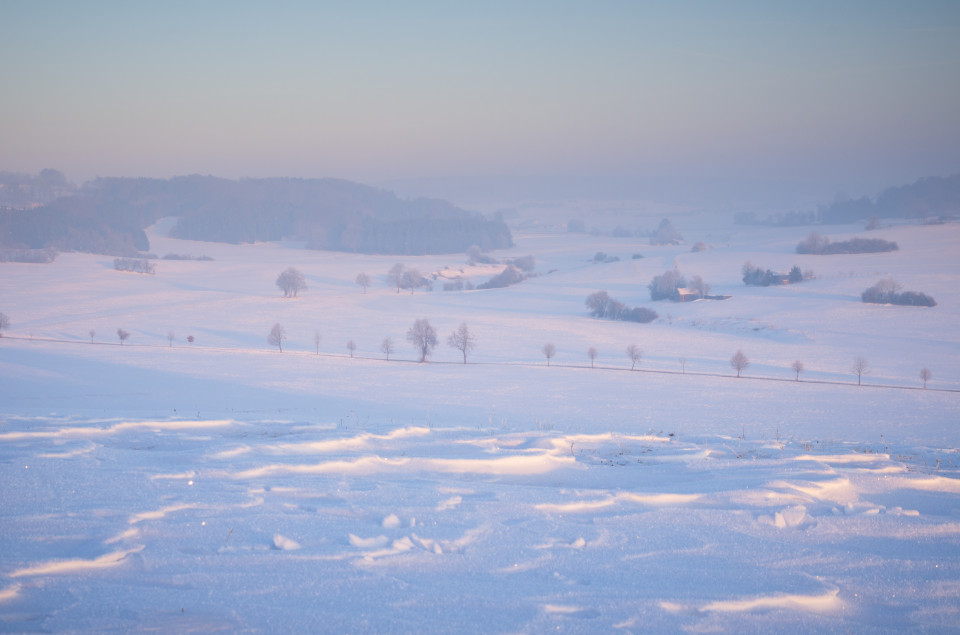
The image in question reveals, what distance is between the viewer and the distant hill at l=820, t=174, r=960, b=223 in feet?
465

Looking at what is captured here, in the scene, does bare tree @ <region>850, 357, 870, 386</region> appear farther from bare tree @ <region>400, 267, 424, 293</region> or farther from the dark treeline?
the dark treeline

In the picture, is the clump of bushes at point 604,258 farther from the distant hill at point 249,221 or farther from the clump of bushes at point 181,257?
the clump of bushes at point 181,257

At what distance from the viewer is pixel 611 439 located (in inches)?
392

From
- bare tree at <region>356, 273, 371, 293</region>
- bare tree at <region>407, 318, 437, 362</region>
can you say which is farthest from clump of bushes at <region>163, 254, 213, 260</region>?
bare tree at <region>407, 318, 437, 362</region>

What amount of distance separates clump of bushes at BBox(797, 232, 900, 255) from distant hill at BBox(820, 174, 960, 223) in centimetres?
4851

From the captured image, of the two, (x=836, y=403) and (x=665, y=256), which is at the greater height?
(x=665, y=256)

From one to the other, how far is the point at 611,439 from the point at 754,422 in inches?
680

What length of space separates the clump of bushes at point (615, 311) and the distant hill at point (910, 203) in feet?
355

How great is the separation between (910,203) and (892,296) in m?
106

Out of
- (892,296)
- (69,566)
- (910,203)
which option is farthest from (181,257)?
(910,203)

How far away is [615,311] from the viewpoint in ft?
228

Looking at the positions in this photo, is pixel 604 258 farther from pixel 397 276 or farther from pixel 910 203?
pixel 910 203

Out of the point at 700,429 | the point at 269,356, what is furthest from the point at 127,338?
the point at 700,429

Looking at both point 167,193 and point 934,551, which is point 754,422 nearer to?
point 934,551
